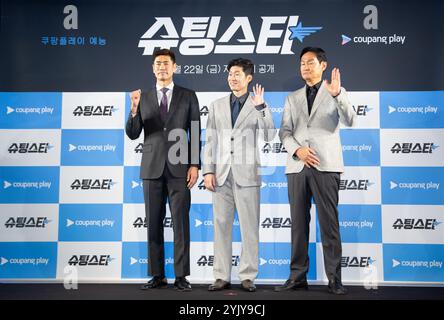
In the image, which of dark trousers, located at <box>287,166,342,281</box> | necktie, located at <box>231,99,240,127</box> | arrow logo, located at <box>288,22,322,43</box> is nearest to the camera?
dark trousers, located at <box>287,166,342,281</box>

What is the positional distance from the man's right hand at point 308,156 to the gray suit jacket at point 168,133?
0.82 m

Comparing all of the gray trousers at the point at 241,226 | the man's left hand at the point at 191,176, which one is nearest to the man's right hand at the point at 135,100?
the man's left hand at the point at 191,176

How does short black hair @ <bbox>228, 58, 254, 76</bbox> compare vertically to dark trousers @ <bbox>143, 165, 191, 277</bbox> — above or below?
above

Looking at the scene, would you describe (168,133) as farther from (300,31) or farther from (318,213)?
(300,31)

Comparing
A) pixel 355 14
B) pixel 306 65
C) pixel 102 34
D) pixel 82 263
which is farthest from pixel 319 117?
pixel 82 263

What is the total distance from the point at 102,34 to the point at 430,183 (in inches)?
128

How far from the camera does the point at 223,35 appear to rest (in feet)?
14.6

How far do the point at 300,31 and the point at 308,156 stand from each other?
4.38ft

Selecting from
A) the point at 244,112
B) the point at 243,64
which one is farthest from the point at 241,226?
the point at 243,64

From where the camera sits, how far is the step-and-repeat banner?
4.28 metres

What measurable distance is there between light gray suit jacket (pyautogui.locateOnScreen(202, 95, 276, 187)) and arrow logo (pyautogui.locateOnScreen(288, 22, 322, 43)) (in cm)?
90

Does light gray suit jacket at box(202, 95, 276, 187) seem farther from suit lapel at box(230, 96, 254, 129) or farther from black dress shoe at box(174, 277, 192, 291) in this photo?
black dress shoe at box(174, 277, 192, 291)

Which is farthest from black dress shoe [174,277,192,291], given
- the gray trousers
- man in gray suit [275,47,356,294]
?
man in gray suit [275,47,356,294]

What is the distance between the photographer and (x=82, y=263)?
14.2 ft
